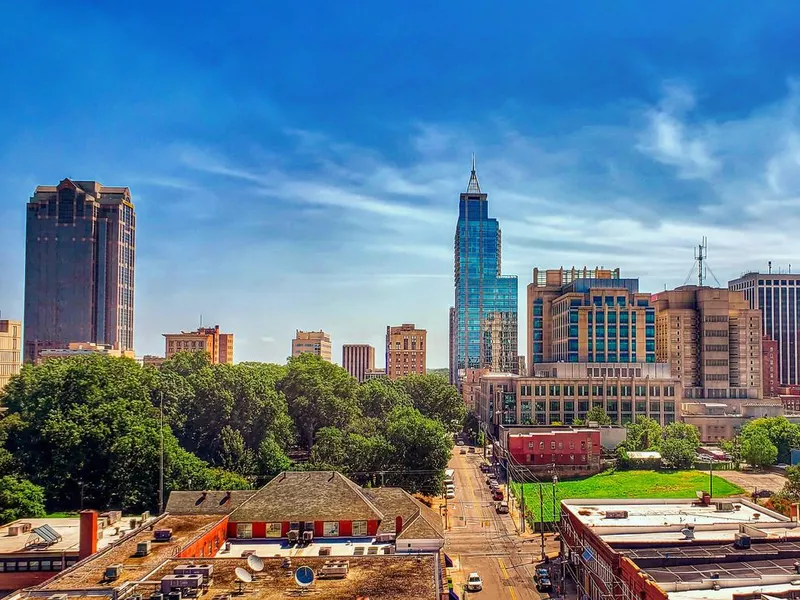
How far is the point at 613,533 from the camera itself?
4144cm

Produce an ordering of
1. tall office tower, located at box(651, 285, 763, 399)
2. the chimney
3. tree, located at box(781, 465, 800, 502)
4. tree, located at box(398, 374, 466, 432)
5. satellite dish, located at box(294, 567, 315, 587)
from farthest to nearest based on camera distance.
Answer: tall office tower, located at box(651, 285, 763, 399)
tree, located at box(398, 374, 466, 432)
tree, located at box(781, 465, 800, 502)
the chimney
satellite dish, located at box(294, 567, 315, 587)

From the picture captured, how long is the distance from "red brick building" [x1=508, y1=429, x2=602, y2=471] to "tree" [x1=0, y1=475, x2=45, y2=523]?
2198 inches

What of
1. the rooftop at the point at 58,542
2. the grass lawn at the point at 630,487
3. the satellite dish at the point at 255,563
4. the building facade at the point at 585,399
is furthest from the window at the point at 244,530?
the building facade at the point at 585,399

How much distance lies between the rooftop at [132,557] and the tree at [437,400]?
3343 inches

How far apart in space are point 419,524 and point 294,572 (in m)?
13.8

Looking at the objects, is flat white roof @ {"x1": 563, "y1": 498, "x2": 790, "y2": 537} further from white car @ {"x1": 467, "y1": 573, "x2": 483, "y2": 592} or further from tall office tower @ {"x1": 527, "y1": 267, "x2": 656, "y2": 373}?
tall office tower @ {"x1": 527, "y1": 267, "x2": 656, "y2": 373}

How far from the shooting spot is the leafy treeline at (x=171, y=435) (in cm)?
6444

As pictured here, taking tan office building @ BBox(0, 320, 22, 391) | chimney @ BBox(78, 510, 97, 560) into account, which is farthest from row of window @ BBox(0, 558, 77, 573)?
tan office building @ BBox(0, 320, 22, 391)

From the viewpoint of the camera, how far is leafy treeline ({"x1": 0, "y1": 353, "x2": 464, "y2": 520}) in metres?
64.4

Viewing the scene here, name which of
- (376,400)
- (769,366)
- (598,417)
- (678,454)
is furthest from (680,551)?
(769,366)

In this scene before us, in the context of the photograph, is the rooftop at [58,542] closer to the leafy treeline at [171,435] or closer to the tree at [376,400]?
the leafy treeline at [171,435]

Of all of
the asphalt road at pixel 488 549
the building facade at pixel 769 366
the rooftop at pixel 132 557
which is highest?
the building facade at pixel 769 366

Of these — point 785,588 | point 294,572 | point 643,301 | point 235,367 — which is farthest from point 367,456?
point 643,301

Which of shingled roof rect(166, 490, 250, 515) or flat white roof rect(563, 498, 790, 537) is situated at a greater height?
shingled roof rect(166, 490, 250, 515)
